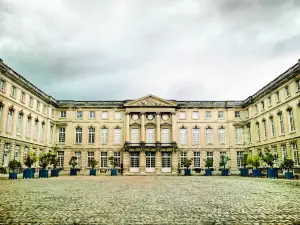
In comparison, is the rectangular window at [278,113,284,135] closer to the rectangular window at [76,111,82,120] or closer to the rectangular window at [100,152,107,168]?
the rectangular window at [100,152,107,168]

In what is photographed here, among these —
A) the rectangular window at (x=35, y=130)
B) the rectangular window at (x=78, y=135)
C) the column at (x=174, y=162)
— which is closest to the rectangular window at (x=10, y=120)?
the rectangular window at (x=35, y=130)

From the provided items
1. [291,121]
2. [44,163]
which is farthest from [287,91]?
[44,163]

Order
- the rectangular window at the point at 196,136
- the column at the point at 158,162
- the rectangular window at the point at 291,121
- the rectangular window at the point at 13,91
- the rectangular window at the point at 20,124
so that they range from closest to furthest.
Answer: the rectangular window at the point at 291,121, the rectangular window at the point at 13,91, the rectangular window at the point at 20,124, the column at the point at 158,162, the rectangular window at the point at 196,136

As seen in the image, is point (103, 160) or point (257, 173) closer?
point (257, 173)

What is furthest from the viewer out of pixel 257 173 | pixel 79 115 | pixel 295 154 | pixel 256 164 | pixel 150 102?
pixel 79 115

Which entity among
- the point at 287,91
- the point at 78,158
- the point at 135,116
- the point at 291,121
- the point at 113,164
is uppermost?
the point at 287,91

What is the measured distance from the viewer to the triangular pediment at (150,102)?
1809 inches

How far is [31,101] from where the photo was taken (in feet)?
124

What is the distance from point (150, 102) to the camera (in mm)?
46125

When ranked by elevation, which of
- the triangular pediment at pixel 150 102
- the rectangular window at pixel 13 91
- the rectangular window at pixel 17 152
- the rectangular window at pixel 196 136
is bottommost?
the rectangular window at pixel 17 152

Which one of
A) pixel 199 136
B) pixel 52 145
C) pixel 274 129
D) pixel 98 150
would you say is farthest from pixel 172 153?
pixel 52 145

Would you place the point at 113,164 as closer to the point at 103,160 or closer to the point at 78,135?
the point at 103,160

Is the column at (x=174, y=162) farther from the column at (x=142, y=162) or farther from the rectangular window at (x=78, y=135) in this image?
the rectangular window at (x=78, y=135)

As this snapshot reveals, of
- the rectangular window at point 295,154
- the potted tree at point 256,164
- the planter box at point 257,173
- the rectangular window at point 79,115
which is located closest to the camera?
the rectangular window at point 295,154
